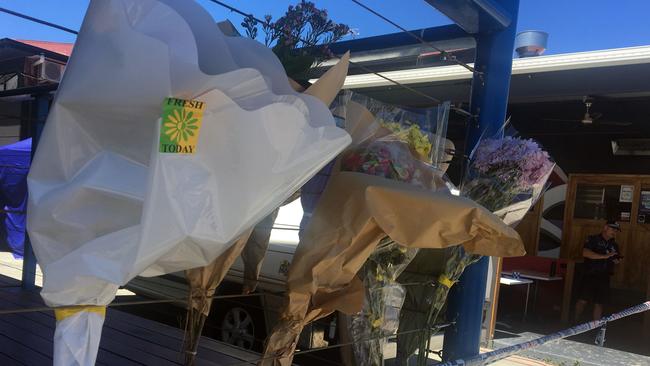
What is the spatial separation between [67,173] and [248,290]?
1.20 m

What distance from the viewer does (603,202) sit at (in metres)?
8.95

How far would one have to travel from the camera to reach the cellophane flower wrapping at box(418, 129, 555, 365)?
7.61ft

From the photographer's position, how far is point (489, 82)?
2928 mm

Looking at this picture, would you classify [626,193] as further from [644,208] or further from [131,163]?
[131,163]

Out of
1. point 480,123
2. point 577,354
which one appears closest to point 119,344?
point 480,123

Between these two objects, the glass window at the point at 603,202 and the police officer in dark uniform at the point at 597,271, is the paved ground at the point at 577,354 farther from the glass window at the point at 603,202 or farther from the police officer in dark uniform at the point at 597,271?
the glass window at the point at 603,202

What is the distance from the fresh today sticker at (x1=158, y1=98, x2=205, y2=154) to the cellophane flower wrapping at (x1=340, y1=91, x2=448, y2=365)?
0.89 meters

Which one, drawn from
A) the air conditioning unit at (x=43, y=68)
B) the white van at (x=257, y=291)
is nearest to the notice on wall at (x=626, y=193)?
the white van at (x=257, y=291)

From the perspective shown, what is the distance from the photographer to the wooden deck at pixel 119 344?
8.30 ft

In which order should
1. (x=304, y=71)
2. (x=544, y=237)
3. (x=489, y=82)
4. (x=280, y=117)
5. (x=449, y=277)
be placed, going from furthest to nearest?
(x=544, y=237), (x=489, y=82), (x=449, y=277), (x=304, y=71), (x=280, y=117)

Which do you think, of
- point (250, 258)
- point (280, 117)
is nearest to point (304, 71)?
point (250, 258)

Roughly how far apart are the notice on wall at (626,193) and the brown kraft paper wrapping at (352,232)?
8119mm

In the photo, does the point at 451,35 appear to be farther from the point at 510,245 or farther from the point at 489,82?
the point at 510,245

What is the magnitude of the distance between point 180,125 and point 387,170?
0.99 meters
